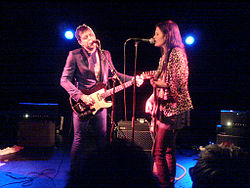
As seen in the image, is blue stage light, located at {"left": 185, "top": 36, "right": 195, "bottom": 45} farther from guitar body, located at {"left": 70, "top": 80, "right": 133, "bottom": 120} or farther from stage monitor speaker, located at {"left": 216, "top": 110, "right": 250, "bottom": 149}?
guitar body, located at {"left": 70, "top": 80, "right": 133, "bottom": 120}

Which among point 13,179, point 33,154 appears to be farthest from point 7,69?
point 13,179

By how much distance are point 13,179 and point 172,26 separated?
2.79 metres

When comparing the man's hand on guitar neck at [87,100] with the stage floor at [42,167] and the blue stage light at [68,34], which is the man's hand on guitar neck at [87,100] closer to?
the stage floor at [42,167]

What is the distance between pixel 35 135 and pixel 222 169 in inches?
147

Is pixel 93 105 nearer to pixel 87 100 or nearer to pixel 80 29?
pixel 87 100

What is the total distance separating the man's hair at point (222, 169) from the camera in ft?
2.04

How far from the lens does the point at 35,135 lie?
3.63 m

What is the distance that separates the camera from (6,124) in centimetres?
407

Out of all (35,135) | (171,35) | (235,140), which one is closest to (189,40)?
(171,35)

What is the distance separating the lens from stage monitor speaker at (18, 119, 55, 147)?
3623mm

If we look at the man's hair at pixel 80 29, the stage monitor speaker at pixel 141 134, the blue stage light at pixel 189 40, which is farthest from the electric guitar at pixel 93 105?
the blue stage light at pixel 189 40

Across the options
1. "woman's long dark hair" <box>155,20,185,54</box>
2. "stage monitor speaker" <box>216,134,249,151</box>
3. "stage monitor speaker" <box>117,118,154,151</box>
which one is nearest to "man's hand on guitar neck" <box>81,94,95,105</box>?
"stage monitor speaker" <box>117,118,154,151</box>

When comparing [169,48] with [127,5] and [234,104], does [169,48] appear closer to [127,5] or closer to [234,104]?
[127,5]

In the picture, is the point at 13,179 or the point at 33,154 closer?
the point at 13,179
